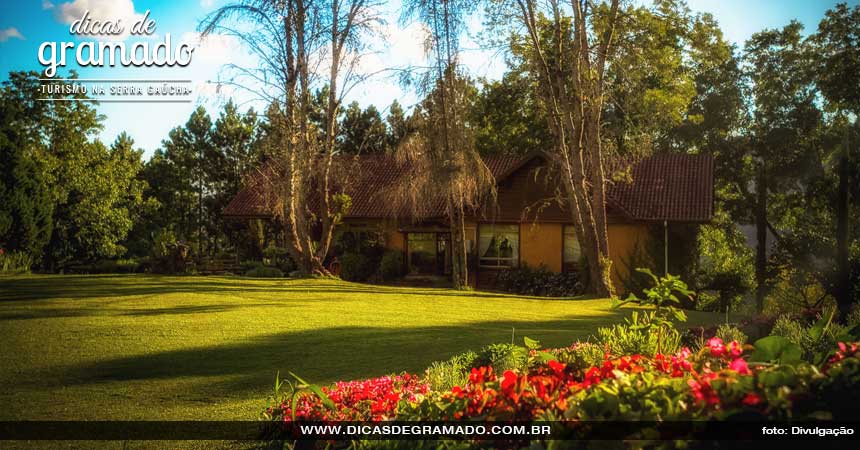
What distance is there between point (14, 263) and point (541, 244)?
65.8 ft

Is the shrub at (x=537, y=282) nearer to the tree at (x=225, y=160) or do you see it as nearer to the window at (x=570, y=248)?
the window at (x=570, y=248)

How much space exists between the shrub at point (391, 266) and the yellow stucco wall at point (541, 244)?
17.3 ft

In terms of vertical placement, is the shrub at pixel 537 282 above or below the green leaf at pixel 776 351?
below

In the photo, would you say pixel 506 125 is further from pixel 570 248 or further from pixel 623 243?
A: pixel 623 243

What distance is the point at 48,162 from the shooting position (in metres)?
36.4

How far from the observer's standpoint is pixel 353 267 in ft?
99.0

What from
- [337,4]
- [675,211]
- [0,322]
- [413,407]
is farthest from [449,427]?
[675,211]

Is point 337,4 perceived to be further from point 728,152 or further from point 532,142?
point 728,152

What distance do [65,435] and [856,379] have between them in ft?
18.4

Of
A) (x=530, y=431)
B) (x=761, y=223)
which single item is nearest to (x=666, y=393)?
(x=530, y=431)

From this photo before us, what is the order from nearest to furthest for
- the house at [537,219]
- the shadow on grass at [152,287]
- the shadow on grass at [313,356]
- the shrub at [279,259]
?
1. the shadow on grass at [313,356]
2. the shadow on grass at [152,287]
3. the house at [537,219]
4. the shrub at [279,259]

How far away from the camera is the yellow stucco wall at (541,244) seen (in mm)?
29156

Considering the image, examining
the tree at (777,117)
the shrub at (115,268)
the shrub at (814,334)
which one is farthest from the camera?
the tree at (777,117)

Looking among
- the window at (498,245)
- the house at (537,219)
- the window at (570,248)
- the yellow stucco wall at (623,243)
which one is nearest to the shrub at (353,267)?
the house at (537,219)
